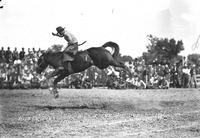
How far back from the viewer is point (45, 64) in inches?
613

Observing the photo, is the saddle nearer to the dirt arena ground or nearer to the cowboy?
the cowboy

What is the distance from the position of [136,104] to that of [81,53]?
8.84 feet

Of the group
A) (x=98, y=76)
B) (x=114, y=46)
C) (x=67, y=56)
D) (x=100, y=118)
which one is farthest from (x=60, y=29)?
(x=98, y=76)

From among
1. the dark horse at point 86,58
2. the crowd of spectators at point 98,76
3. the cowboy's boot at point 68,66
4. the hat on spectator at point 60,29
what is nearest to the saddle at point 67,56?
the dark horse at point 86,58

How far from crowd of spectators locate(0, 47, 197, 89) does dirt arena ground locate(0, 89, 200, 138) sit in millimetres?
6946

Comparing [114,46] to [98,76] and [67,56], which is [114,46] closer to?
[67,56]

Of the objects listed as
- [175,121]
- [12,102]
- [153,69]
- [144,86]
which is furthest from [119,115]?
[153,69]

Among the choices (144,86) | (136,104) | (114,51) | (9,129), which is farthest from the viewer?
(144,86)

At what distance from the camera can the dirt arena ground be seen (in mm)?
9250

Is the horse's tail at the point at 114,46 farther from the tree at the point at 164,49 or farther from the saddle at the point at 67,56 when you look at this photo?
the tree at the point at 164,49

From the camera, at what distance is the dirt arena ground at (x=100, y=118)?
925 cm

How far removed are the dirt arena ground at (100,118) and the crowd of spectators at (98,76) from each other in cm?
695

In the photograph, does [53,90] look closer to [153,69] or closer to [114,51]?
[114,51]

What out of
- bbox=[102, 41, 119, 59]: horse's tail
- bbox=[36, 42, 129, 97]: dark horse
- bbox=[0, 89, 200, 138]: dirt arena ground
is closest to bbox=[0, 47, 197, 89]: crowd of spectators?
bbox=[102, 41, 119, 59]: horse's tail
